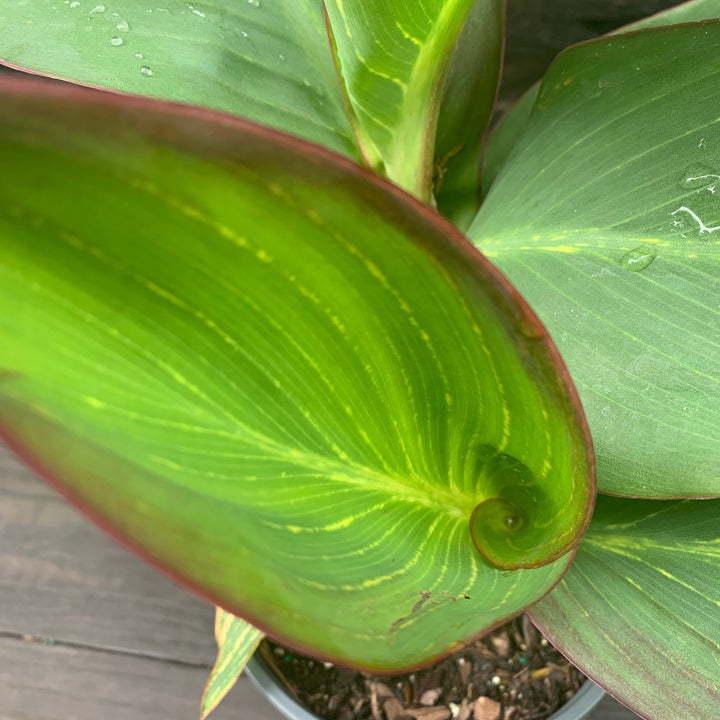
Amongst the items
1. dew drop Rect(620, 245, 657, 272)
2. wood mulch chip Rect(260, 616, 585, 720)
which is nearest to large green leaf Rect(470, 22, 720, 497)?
dew drop Rect(620, 245, 657, 272)

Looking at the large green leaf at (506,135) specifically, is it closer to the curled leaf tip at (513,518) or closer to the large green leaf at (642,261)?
the large green leaf at (642,261)

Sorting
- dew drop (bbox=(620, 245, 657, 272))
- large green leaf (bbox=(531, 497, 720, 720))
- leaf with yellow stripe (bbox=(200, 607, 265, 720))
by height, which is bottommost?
leaf with yellow stripe (bbox=(200, 607, 265, 720))

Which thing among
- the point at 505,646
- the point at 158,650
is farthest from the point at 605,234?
the point at 158,650

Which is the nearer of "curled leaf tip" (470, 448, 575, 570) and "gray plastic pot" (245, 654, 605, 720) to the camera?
"curled leaf tip" (470, 448, 575, 570)

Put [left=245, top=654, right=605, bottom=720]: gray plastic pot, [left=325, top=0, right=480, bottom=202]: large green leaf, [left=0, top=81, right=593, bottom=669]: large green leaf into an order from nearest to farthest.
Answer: [left=0, top=81, right=593, bottom=669]: large green leaf → [left=325, top=0, right=480, bottom=202]: large green leaf → [left=245, top=654, right=605, bottom=720]: gray plastic pot

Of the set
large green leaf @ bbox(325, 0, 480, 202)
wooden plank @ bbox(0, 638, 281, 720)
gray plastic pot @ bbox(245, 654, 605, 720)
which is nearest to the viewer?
large green leaf @ bbox(325, 0, 480, 202)

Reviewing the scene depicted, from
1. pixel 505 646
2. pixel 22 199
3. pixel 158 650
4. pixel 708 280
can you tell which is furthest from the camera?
pixel 158 650

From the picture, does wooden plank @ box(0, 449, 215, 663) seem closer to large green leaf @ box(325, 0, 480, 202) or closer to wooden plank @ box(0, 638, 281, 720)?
wooden plank @ box(0, 638, 281, 720)

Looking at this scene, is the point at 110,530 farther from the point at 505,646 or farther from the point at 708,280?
the point at 505,646
